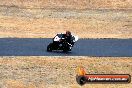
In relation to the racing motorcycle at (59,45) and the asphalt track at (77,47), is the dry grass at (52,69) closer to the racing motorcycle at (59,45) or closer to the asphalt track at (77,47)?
the asphalt track at (77,47)

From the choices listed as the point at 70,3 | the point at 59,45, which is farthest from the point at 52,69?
the point at 70,3

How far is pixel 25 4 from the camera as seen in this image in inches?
1753

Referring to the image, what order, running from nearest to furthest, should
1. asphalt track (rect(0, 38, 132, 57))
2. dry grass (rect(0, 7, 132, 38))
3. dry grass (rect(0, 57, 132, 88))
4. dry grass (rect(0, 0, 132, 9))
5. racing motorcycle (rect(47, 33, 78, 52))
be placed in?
dry grass (rect(0, 57, 132, 88)) < asphalt track (rect(0, 38, 132, 57)) < racing motorcycle (rect(47, 33, 78, 52)) < dry grass (rect(0, 7, 132, 38)) < dry grass (rect(0, 0, 132, 9))

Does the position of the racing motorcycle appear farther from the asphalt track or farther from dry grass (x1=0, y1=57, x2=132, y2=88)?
dry grass (x1=0, y1=57, x2=132, y2=88)

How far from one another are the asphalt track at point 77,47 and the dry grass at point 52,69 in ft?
4.09

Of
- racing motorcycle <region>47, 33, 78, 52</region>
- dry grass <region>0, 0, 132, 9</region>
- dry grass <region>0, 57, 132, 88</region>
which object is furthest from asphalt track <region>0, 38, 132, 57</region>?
dry grass <region>0, 0, 132, 9</region>

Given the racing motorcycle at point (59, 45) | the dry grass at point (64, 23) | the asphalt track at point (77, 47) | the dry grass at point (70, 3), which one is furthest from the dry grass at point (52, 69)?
the dry grass at point (70, 3)

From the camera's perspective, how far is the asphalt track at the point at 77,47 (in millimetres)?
27469

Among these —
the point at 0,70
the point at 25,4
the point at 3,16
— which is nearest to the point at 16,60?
the point at 0,70

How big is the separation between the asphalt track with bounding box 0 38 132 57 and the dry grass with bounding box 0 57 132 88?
1246 mm

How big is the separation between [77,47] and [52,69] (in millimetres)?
5806

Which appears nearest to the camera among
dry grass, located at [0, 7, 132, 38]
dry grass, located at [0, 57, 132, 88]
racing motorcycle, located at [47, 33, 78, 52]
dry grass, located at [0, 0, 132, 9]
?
dry grass, located at [0, 57, 132, 88]

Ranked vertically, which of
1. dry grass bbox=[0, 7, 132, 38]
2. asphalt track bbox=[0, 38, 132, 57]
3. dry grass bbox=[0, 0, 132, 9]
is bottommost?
dry grass bbox=[0, 7, 132, 38]

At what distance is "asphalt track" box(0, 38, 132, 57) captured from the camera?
27469mm
